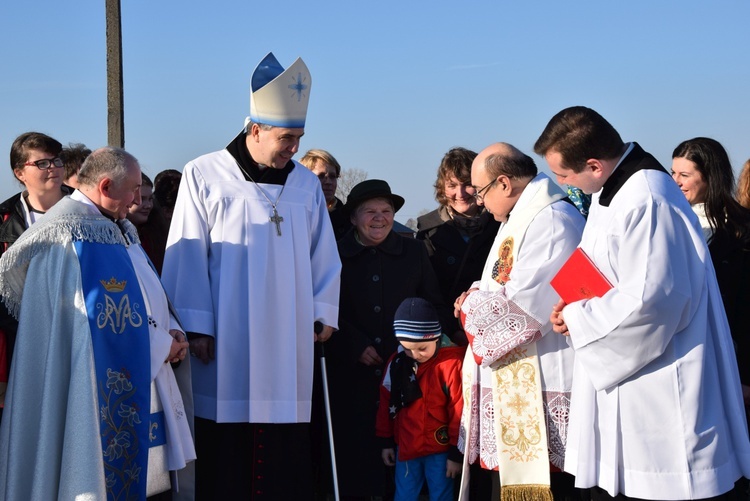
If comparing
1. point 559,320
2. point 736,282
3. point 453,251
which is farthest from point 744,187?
point 559,320

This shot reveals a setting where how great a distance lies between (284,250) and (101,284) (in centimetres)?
118

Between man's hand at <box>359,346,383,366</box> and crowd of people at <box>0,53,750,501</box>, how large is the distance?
14 mm

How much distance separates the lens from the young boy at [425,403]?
218 inches

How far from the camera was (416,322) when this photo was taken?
5523 mm

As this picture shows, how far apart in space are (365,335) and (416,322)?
0.67 meters

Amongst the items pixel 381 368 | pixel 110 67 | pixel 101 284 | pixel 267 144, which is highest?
pixel 110 67

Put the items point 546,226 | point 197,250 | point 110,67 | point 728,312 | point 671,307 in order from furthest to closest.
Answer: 1. point 110,67
2. point 728,312
3. point 197,250
4. point 546,226
5. point 671,307

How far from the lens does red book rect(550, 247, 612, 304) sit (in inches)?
162

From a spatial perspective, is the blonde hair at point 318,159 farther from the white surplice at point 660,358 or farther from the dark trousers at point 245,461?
the white surplice at point 660,358

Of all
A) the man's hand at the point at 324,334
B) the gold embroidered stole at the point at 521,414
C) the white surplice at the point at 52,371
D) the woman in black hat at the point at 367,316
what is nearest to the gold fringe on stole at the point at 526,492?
the gold embroidered stole at the point at 521,414

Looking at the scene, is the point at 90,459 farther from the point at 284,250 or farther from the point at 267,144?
the point at 267,144

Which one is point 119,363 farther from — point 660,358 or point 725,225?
point 725,225

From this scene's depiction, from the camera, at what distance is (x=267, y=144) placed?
556 centimetres

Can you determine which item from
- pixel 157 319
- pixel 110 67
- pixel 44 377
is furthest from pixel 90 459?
pixel 110 67
